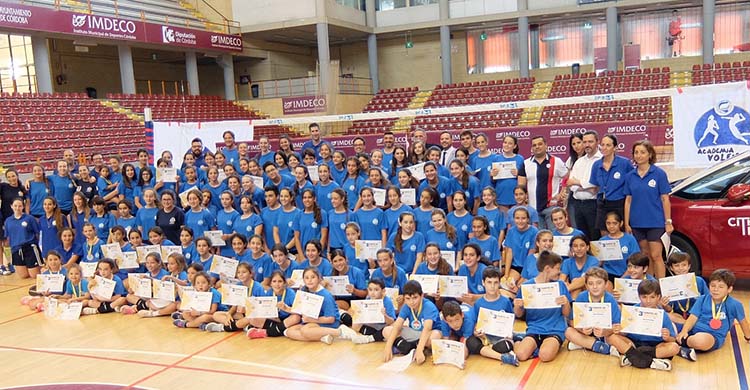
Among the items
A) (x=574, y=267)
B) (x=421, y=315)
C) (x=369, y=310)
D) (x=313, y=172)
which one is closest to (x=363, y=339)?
(x=369, y=310)

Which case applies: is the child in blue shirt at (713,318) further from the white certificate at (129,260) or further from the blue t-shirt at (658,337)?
the white certificate at (129,260)

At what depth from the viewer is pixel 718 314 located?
5.17 meters

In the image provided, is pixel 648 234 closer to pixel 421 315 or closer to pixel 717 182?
pixel 717 182

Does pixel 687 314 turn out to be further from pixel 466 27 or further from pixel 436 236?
pixel 466 27

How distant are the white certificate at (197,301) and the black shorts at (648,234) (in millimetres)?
4634

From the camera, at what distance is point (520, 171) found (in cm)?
746

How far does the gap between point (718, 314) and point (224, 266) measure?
5108 mm

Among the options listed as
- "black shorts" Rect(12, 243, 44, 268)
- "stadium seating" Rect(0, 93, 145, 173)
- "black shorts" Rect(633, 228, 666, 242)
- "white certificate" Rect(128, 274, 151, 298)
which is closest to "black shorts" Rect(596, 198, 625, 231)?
"black shorts" Rect(633, 228, 666, 242)

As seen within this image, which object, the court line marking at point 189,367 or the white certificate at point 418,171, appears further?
the white certificate at point 418,171

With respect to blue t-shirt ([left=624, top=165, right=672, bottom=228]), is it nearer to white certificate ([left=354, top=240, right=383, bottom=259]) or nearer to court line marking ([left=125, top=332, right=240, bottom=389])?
white certificate ([left=354, top=240, right=383, bottom=259])

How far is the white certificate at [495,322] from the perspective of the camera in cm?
534

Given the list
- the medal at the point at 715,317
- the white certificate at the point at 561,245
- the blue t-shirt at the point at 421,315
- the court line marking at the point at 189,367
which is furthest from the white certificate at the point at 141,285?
the medal at the point at 715,317

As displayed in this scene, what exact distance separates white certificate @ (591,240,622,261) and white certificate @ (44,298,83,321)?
20.4 feet

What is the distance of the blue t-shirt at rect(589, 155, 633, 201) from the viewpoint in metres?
6.31
